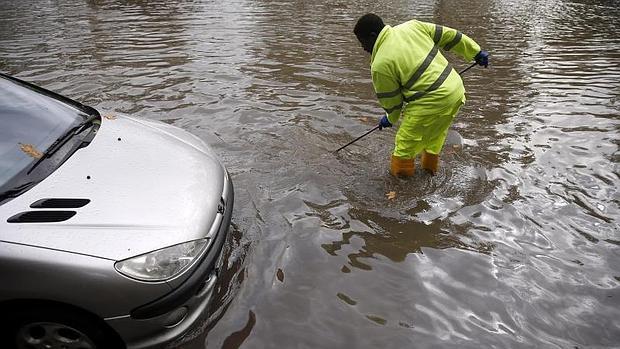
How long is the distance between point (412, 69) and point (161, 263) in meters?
2.75

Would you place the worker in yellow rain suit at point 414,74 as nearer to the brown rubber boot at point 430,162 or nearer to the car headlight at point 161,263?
the brown rubber boot at point 430,162

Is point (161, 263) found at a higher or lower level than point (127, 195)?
lower

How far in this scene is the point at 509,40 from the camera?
11.0 metres

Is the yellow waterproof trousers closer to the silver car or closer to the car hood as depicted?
the car hood

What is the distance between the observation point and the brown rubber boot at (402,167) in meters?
4.56

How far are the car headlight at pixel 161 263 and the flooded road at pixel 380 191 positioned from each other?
651 mm

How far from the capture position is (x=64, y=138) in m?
3.19

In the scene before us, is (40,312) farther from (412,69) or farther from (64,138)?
(412,69)

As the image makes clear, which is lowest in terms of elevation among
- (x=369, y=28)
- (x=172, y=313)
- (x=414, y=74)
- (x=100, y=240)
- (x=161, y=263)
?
(x=172, y=313)

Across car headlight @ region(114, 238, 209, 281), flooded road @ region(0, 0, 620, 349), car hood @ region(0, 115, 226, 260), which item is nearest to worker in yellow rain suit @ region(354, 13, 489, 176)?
flooded road @ region(0, 0, 620, 349)

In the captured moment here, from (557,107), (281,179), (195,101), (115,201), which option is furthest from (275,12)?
(115,201)

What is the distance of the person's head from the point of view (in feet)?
13.3

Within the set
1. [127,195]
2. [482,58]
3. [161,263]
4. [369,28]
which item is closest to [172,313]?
[161,263]

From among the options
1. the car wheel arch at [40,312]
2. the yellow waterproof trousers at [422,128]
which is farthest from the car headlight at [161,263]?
the yellow waterproof trousers at [422,128]
